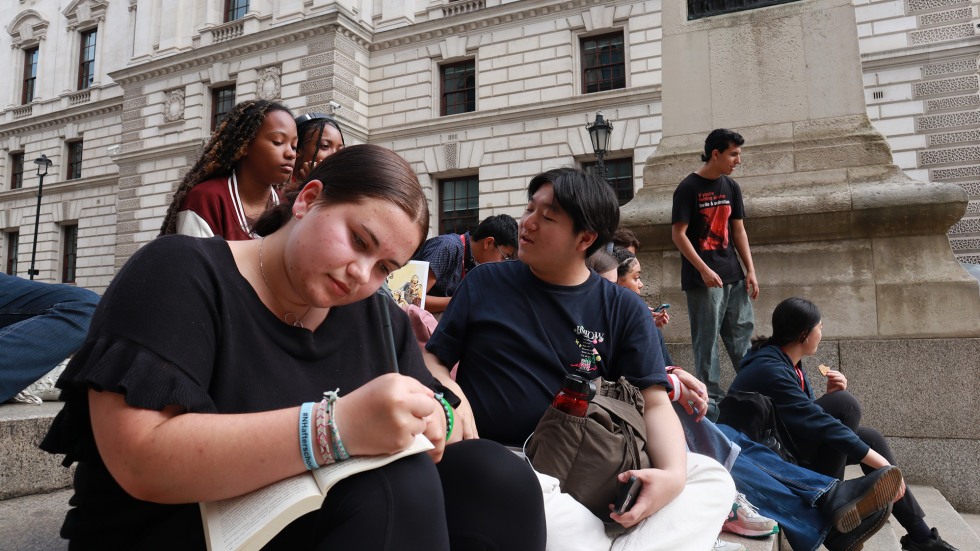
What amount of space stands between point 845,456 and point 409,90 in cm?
2119

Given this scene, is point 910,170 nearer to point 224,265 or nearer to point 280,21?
point 224,265

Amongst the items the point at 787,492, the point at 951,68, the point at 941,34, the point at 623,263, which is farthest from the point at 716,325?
the point at 941,34

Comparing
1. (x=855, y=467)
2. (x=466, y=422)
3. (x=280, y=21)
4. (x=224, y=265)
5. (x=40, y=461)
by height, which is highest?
(x=280, y=21)

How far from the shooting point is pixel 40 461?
8.51 ft

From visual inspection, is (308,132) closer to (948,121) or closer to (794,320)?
(794,320)

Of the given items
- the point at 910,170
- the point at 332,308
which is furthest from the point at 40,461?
the point at 910,170

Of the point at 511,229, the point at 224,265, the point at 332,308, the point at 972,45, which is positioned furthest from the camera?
the point at 972,45

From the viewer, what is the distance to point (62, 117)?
29422 mm

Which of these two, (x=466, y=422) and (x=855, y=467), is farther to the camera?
(x=855, y=467)

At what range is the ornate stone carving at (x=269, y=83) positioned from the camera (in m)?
23.2

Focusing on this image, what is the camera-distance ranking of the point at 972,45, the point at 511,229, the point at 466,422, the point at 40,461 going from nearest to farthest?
the point at 466,422 → the point at 40,461 → the point at 511,229 → the point at 972,45

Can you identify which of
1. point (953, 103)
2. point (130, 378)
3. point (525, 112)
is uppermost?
point (525, 112)

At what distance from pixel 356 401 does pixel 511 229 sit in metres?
3.65

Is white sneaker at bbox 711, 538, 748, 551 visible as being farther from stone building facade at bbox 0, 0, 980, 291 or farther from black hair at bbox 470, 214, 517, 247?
stone building facade at bbox 0, 0, 980, 291
